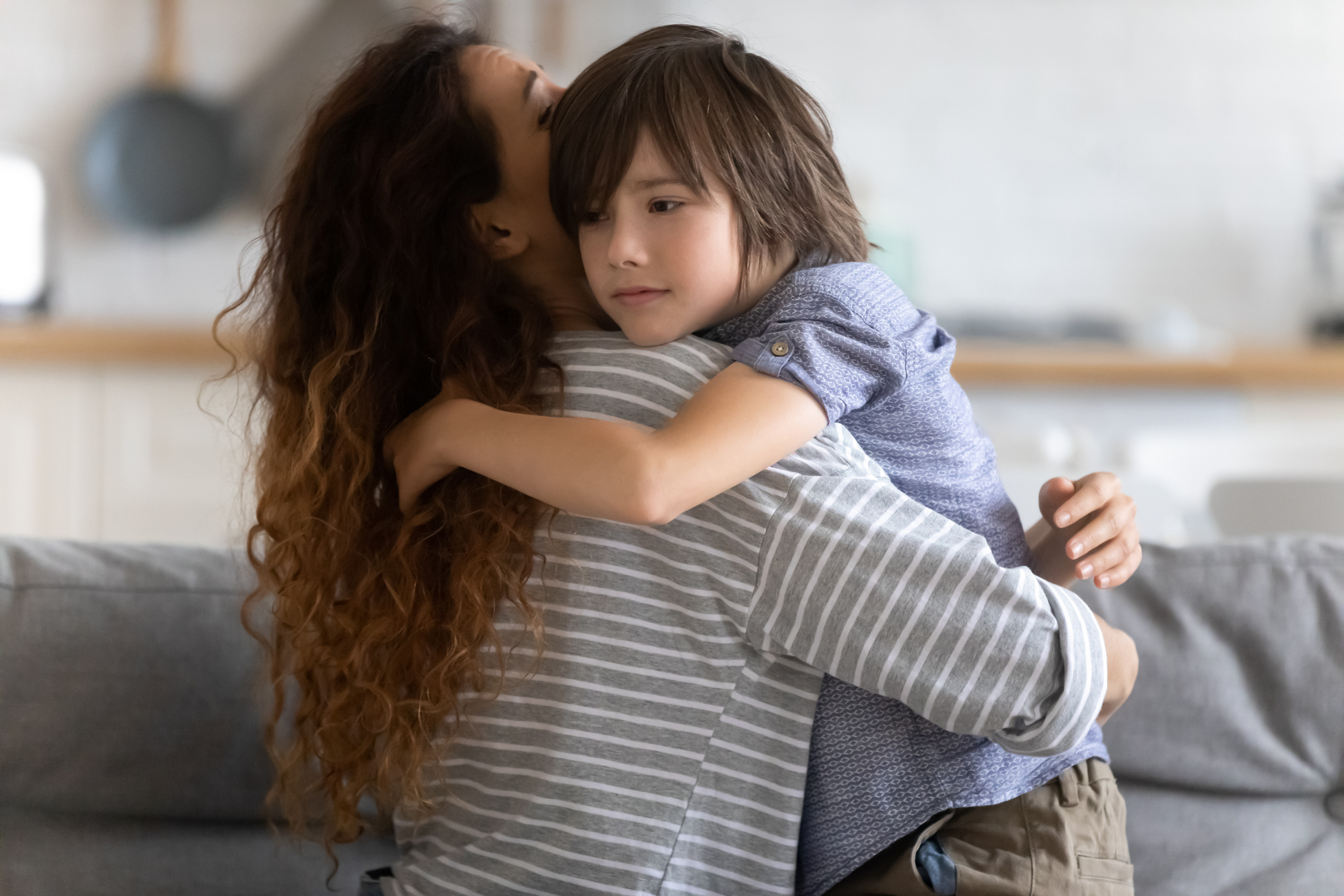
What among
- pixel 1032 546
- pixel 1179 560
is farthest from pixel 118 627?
pixel 1179 560

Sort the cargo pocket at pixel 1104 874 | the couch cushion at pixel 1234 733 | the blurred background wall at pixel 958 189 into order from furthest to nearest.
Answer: the blurred background wall at pixel 958 189 < the couch cushion at pixel 1234 733 < the cargo pocket at pixel 1104 874

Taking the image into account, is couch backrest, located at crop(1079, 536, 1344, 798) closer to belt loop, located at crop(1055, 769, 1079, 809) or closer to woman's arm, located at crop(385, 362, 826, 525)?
belt loop, located at crop(1055, 769, 1079, 809)

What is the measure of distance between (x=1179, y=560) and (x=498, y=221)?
820 millimetres

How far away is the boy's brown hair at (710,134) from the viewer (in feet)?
2.93

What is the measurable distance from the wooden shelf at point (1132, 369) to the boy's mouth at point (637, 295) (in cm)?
220

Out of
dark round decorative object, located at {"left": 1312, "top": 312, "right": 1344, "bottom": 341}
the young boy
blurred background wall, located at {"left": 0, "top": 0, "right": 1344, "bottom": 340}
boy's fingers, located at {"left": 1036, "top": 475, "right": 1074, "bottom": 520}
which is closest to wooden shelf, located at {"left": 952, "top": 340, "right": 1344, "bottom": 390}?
dark round decorative object, located at {"left": 1312, "top": 312, "right": 1344, "bottom": 341}

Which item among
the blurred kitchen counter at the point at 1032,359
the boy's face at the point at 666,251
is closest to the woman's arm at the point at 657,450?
the boy's face at the point at 666,251

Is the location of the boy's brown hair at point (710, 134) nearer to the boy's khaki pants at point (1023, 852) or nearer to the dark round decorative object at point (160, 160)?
the boy's khaki pants at point (1023, 852)

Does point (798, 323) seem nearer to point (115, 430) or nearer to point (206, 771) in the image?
point (206, 771)

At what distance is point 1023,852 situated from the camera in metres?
0.85

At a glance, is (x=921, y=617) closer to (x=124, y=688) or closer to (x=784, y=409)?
(x=784, y=409)

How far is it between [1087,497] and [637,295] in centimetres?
39

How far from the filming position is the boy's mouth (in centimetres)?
91

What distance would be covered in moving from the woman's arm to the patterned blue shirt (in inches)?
1.0
